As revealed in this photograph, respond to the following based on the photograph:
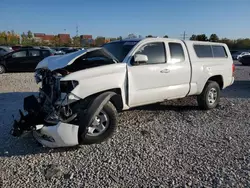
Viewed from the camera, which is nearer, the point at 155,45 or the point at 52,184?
the point at 52,184

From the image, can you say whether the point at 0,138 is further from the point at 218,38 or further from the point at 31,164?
the point at 218,38

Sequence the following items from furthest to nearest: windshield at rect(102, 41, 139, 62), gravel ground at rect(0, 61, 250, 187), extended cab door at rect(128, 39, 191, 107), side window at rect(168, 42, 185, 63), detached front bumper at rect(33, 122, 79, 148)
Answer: side window at rect(168, 42, 185, 63), windshield at rect(102, 41, 139, 62), extended cab door at rect(128, 39, 191, 107), detached front bumper at rect(33, 122, 79, 148), gravel ground at rect(0, 61, 250, 187)

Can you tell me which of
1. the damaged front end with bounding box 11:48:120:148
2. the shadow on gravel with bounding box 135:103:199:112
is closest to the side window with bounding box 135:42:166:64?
the damaged front end with bounding box 11:48:120:148

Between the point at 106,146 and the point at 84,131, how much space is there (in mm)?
537

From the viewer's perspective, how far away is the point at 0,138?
445cm

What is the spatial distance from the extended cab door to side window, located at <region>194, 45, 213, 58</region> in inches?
22.6

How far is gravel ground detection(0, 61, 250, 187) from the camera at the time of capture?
10.3 ft

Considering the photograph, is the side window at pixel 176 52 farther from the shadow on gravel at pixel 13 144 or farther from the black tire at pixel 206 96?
the shadow on gravel at pixel 13 144

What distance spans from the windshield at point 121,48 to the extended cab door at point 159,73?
19 centimetres

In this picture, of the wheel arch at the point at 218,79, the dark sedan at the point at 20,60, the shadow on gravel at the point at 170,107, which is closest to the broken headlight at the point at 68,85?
the shadow on gravel at the point at 170,107

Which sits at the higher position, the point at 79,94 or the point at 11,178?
the point at 79,94

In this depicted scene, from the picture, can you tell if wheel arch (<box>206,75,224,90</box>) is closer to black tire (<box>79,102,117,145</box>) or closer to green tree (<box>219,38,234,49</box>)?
black tire (<box>79,102,117,145</box>)

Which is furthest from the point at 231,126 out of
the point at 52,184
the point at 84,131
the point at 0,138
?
the point at 0,138

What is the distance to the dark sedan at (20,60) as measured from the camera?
555 inches
